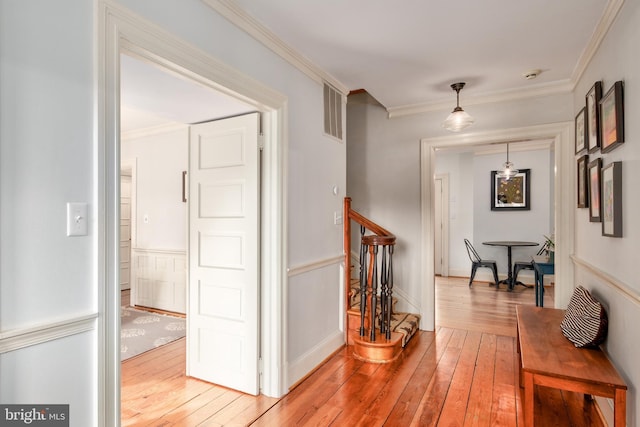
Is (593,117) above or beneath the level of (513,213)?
above

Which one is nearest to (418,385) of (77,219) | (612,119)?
(612,119)

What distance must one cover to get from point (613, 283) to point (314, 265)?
76.6 inches

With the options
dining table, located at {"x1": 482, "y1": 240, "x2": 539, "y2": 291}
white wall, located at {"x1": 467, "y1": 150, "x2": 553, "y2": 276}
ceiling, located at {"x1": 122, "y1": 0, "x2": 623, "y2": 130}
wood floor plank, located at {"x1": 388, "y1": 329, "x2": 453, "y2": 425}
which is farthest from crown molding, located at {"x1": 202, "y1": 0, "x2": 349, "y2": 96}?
white wall, located at {"x1": 467, "y1": 150, "x2": 553, "y2": 276}

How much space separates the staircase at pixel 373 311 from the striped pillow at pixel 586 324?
4.38 feet

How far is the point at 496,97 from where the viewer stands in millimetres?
3686

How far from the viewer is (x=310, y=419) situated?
7.43 feet

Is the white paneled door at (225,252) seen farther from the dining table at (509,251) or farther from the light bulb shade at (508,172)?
the light bulb shade at (508,172)

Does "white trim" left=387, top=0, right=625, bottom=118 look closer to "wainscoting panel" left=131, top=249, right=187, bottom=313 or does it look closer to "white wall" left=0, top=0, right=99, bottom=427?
"white wall" left=0, top=0, right=99, bottom=427

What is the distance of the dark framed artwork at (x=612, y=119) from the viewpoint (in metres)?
1.95

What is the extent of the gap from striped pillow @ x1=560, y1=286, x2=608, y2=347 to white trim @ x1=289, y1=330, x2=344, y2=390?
1786 mm

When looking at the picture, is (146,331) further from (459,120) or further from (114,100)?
(459,120)

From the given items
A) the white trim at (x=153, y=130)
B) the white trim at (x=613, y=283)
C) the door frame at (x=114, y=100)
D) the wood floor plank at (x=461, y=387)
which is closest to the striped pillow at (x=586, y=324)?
the white trim at (x=613, y=283)

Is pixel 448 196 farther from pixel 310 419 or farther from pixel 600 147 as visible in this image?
pixel 310 419

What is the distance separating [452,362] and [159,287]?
3.84 meters
